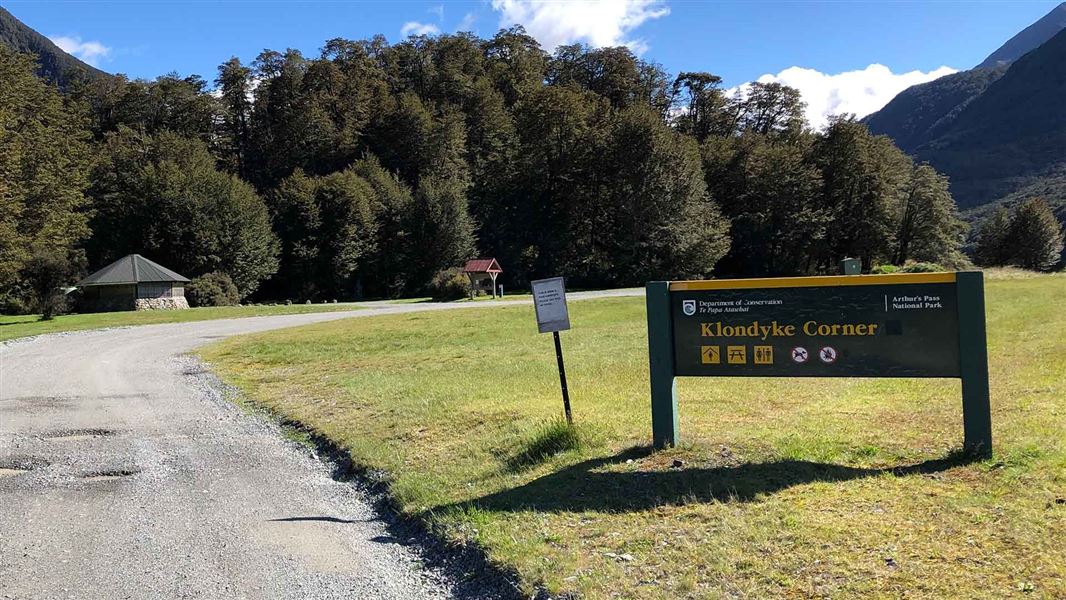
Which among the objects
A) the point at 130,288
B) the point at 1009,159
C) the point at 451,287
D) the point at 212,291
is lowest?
the point at 451,287

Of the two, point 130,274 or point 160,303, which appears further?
point 160,303

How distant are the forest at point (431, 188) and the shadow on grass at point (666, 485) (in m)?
53.3

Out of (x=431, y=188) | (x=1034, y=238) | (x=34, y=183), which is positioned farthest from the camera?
(x=1034, y=238)

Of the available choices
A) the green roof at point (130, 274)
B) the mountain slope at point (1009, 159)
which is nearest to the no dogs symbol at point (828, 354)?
the green roof at point (130, 274)

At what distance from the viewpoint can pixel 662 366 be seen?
21.1 feet

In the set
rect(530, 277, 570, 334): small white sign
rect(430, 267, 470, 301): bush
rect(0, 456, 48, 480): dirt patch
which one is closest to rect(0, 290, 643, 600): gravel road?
rect(0, 456, 48, 480): dirt patch

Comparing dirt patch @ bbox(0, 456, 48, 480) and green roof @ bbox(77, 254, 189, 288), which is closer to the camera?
dirt patch @ bbox(0, 456, 48, 480)

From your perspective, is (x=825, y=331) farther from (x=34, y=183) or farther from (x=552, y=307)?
(x=34, y=183)

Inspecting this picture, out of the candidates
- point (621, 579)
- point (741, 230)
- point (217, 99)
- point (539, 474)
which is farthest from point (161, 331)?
point (217, 99)

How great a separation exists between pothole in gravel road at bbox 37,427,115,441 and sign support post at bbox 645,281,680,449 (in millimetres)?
6695

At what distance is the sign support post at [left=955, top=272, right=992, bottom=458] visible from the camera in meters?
5.55

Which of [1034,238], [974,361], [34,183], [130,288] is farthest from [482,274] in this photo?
[1034,238]

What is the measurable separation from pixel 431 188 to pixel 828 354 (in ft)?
209

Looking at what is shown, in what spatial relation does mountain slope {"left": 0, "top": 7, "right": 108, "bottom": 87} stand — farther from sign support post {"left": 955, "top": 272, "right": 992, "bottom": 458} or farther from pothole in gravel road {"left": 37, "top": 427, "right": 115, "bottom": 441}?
sign support post {"left": 955, "top": 272, "right": 992, "bottom": 458}
